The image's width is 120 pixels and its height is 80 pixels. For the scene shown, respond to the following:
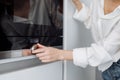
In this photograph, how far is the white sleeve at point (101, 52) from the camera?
3.11 feet

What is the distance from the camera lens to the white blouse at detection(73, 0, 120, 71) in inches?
37.5

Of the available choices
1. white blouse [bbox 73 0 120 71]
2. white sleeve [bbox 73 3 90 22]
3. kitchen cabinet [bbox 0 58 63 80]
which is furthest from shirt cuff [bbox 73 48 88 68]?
white sleeve [bbox 73 3 90 22]

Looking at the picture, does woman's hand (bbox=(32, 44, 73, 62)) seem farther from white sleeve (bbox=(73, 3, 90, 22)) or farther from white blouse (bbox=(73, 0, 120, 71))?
white sleeve (bbox=(73, 3, 90, 22))

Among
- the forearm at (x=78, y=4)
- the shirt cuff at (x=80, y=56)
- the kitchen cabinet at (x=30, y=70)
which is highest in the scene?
the forearm at (x=78, y=4)

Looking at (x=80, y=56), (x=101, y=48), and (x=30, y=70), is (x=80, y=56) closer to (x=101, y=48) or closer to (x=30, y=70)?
(x=101, y=48)

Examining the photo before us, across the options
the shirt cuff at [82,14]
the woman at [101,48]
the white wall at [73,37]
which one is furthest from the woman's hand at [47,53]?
the shirt cuff at [82,14]

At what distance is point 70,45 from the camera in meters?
1.11

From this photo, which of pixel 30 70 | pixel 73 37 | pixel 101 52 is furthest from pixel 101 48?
pixel 30 70

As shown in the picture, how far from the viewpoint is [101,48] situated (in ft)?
3.15

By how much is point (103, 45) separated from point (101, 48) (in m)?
0.02

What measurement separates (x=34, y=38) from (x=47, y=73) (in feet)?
0.54

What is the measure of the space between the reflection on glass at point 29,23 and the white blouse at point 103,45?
0.14 meters

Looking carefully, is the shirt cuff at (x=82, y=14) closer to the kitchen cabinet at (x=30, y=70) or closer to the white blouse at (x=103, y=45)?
the white blouse at (x=103, y=45)

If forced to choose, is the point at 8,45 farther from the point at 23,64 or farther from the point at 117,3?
the point at 117,3
